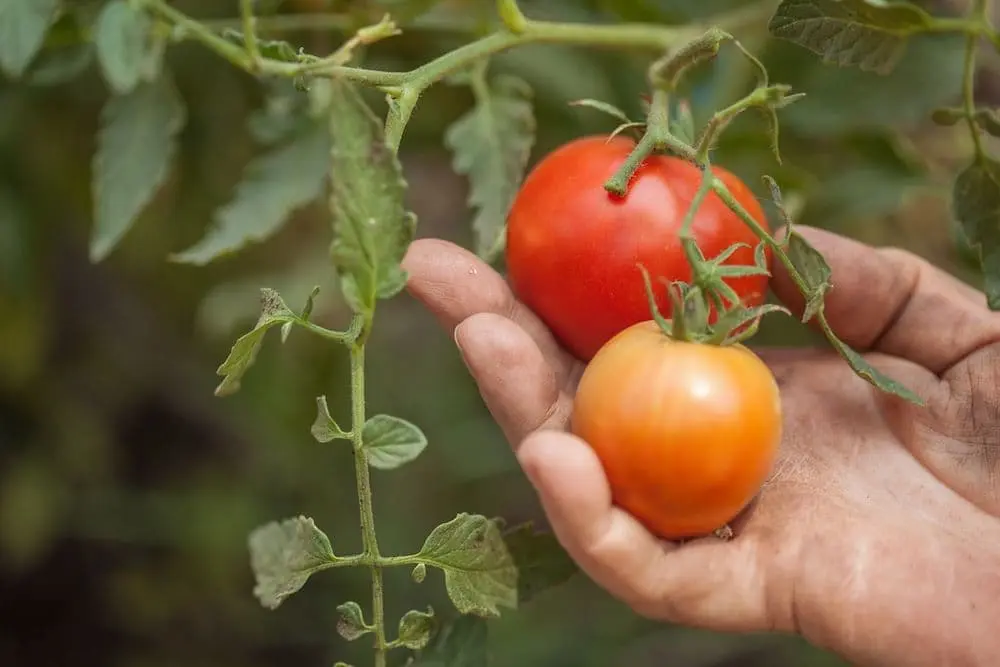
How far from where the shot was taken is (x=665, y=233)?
733 mm

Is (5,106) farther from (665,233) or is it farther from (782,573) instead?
(782,573)

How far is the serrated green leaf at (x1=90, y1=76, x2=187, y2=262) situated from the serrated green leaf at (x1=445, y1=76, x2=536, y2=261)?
284 mm

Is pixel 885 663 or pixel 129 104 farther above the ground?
pixel 129 104

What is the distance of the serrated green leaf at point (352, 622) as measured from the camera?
67 centimetres

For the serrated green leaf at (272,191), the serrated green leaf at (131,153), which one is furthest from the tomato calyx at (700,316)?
the serrated green leaf at (131,153)

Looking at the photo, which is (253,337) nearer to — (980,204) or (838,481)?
(838,481)

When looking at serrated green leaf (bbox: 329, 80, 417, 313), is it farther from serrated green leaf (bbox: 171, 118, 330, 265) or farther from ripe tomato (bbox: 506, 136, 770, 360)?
serrated green leaf (bbox: 171, 118, 330, 265)

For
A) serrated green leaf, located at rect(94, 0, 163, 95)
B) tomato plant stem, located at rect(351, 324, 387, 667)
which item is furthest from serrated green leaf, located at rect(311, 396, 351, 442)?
serrated green leaf, located at rect(94, 0, 163, 95)

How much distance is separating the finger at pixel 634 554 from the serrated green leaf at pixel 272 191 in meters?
0.40

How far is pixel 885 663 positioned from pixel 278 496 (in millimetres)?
1071

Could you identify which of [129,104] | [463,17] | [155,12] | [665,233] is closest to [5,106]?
[129,104]

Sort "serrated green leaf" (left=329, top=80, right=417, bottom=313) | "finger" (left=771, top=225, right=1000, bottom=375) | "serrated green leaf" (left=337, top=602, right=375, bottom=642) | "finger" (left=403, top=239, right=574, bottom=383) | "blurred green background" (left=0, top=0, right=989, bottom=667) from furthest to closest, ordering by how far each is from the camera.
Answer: "blurred green background" (left=0, top=0, right=989, bottom=667), "finger" (left=771, top=225, right=1000, bottom=375), "finger" (left=403, top=239, right=574, bottom=383), "serrated green leaf" (left=337, top=602, right=375, bottom=642), "serrated green leaf" (left=329, top=80, right=417, bottom=313)

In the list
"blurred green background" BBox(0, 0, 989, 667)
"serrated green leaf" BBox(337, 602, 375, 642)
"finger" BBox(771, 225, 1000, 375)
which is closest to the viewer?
"serrated green leaf" BBox(337, 602, 375, 642)

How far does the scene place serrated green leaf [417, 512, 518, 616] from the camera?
0.68 metres
